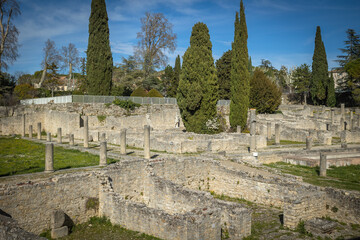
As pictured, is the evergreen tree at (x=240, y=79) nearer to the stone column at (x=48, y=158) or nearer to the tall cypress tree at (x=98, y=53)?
the tall cypress tree at (x=98, y=53)

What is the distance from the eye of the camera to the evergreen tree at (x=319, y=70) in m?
55.9

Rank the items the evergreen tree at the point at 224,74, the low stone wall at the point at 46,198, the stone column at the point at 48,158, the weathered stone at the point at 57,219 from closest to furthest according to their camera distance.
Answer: the low stone wall at the point at 46,198 < the weathered stone at the point at 57,219 < the stone column at the point at 48,158 < the evergreen tree at the point at 224,74

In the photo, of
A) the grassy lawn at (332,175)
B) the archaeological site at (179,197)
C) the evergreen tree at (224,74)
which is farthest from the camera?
the evergreen tree at (224,74)

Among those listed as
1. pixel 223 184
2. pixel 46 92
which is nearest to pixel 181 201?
pixel 223 184

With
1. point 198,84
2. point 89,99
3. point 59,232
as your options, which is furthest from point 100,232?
point 89,99

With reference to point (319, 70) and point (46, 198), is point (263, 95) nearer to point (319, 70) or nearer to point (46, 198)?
point (319, 70)

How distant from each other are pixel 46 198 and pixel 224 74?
39.3m

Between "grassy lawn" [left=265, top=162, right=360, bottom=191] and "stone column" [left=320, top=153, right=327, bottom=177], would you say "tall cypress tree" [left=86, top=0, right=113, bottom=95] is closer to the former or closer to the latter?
"grassy lawn" [left=265, top=162, right=360, bottom=191]

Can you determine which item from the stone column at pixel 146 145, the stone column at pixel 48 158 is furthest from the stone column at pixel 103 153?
the stone column at pixel 146 145

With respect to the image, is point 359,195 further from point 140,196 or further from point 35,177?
point 35,177

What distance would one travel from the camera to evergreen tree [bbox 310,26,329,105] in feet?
183

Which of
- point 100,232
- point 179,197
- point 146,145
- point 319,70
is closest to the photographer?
point 100,232

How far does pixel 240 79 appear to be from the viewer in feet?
120

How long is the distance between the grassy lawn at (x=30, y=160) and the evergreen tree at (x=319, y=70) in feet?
162
